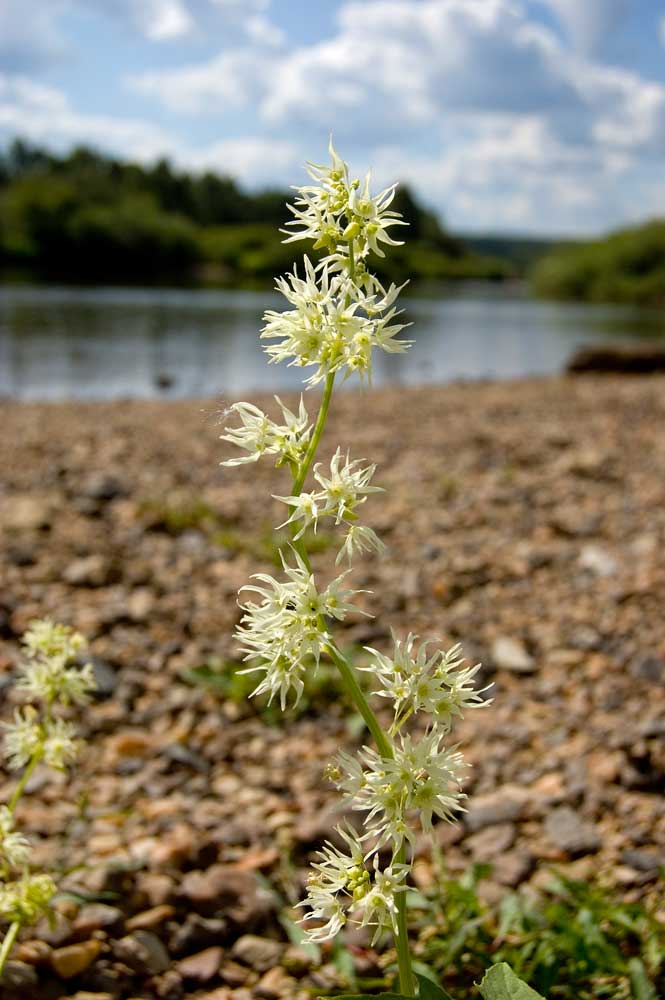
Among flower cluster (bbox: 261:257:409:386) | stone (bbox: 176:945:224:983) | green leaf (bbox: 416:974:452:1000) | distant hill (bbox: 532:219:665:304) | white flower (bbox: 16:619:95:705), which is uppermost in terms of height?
distant hill (bbox: 532:219:665:304)

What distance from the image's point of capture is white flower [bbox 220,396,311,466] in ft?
6.22

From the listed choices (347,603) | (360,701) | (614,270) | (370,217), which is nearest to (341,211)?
(370,217)

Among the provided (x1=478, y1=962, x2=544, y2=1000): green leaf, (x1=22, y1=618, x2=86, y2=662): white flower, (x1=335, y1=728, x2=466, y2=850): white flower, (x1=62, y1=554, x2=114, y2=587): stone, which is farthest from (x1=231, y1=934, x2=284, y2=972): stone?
(x1=62, y1=554, x2=114, y2=587): stone

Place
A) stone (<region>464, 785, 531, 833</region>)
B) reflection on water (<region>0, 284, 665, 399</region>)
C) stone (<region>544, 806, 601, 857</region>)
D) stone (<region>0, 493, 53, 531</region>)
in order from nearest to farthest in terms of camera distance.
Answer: stone (<region>544, 806, 601, 857</region>)
stone (<region>464, 785, 531, 833</region>)
stone (<region>0, 493, 53, 531</region>)
reflection on water (<region>0, 284, 665, 399</region>)

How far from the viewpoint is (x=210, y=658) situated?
5.23 m

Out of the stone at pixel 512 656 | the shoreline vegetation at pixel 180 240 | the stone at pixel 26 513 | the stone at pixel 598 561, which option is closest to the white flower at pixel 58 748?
the stone at pixel 512 656

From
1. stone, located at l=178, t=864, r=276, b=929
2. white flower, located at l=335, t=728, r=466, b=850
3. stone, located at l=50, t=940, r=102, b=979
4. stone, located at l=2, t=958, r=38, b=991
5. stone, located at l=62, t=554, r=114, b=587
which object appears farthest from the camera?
stone, located at l=62, t=554, r=114, b=587

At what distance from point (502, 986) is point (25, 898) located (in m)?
1.28

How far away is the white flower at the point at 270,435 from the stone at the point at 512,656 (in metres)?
3.56

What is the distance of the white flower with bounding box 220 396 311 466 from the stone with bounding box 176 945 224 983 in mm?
1910

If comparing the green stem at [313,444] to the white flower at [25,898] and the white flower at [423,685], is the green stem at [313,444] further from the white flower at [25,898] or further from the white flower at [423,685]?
the white flower at [25,898]

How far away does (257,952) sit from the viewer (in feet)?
10.1

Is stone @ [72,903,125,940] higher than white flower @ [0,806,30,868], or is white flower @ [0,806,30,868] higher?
white flower @ [0,806,30,868]

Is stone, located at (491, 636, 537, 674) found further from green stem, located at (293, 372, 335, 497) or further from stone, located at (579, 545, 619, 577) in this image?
green stem, located at (293, 372, 335, 497)
